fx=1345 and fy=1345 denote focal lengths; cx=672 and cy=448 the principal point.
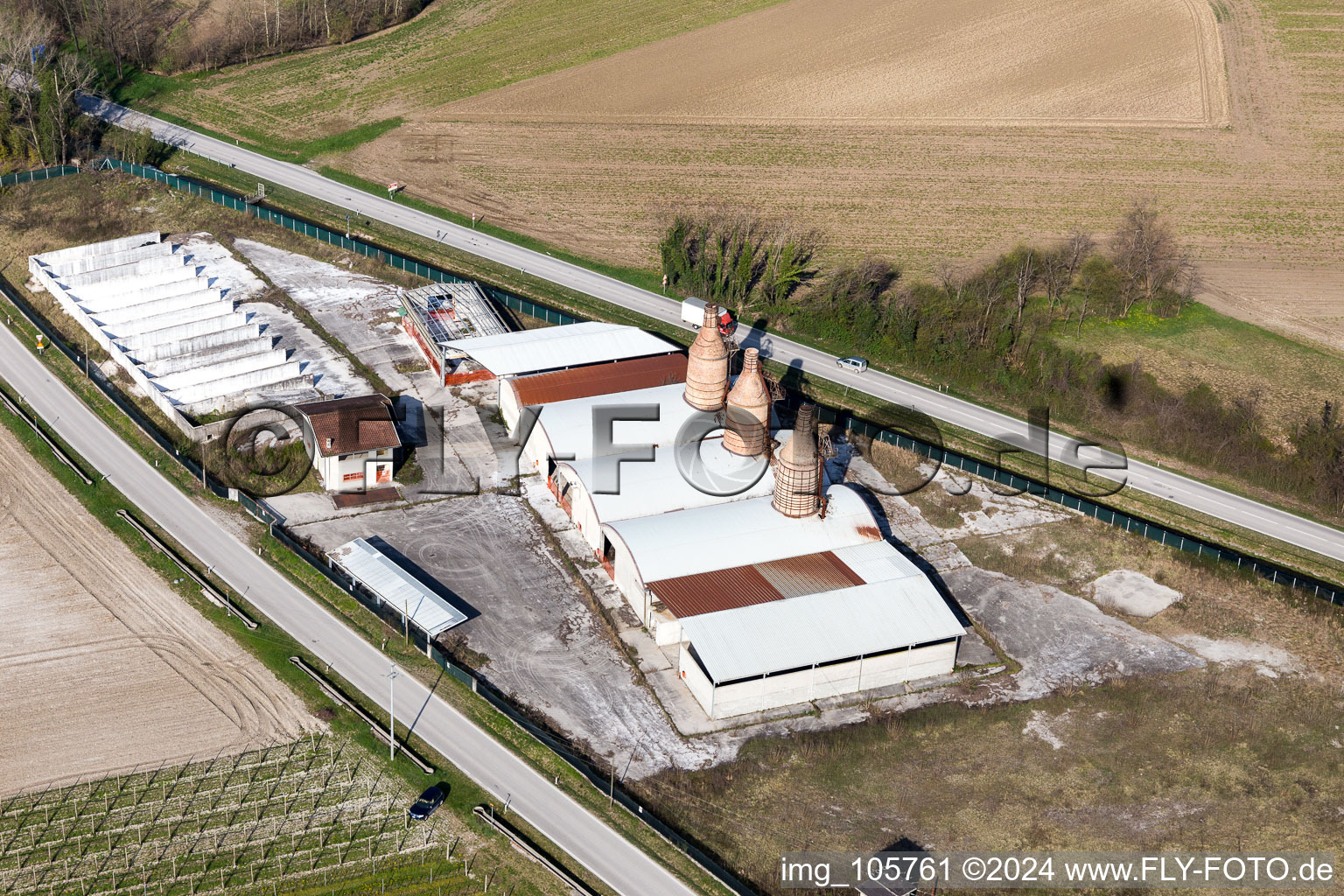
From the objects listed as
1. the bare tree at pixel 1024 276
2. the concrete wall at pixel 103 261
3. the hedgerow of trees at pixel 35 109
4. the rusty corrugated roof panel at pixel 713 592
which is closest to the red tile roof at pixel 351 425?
the rusty corrugated roof panel at pixel 713 592

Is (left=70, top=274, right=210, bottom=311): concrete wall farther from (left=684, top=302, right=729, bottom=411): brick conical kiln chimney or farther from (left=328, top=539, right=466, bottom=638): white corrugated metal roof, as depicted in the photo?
(left=684, top=302, right=729, bottom=411): brick conical kiln chimney

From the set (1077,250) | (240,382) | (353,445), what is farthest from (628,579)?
(1077,250)

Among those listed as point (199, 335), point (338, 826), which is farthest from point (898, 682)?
point (199, 335)

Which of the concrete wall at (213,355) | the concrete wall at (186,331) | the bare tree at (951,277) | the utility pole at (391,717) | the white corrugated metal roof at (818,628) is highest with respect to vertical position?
the bare tree at (951,277)

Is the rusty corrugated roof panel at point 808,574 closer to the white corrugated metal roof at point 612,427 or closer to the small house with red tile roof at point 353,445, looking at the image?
the white corrugated metal roof at point 612,427

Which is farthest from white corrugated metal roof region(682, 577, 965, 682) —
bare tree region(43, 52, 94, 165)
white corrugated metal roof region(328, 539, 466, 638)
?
bare tree region(43, 52, 94, 165)

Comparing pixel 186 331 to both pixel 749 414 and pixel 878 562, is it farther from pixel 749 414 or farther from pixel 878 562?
pixel 878 562

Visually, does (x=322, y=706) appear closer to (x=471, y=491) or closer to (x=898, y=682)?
(x=471, y=491)
